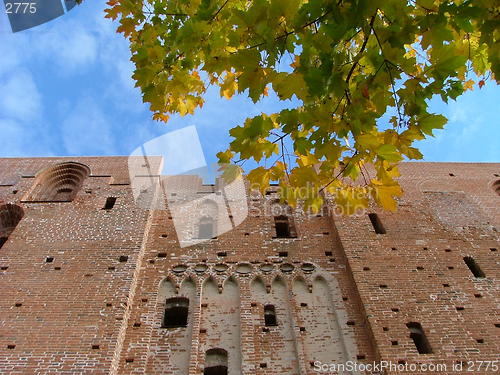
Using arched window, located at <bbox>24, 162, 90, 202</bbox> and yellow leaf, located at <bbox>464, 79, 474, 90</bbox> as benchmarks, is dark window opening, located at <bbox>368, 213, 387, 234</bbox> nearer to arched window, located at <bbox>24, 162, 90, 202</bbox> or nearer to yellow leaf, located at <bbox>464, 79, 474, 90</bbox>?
yellow leaf, located at <bbox>464, 79, 474, 90</bbox>

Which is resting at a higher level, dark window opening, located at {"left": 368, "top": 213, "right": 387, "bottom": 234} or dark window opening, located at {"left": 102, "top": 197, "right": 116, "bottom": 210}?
dark window opening, located at {"left": 102, "top": 197, "right": 116, "bottom": 210}

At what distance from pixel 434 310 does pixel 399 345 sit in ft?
4.74

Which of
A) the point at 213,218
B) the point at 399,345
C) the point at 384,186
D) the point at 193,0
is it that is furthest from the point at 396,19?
the point at 213,218

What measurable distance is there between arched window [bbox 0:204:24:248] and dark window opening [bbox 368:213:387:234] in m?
9.87

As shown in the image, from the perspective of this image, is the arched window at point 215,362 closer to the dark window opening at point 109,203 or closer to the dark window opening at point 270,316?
the dark window opening at point 270,316

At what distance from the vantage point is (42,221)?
13.2m

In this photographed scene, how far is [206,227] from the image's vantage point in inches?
543

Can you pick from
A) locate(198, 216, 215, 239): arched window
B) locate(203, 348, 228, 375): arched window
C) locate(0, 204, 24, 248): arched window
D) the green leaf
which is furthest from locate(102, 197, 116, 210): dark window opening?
the green leaf

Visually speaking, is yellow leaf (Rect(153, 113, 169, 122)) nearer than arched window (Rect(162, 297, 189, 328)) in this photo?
Yes

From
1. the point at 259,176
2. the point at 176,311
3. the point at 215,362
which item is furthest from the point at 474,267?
the point at 259,176

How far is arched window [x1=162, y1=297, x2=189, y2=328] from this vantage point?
11094mm

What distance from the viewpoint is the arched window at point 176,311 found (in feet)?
36.4

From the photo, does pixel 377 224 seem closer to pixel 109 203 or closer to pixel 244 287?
pixel 244 287

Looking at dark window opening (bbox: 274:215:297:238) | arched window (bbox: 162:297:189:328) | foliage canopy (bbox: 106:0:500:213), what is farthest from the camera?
dark window opening (bbox: 274:215:297:238)
